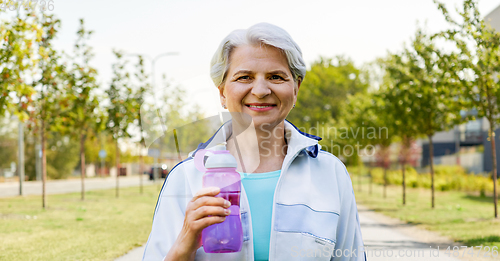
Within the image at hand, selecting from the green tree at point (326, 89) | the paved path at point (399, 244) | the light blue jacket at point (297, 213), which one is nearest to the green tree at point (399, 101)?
the paved path at point (399, 244)

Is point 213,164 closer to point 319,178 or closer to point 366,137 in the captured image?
point 319,178

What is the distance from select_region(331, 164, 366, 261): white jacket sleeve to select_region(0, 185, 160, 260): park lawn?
601cm

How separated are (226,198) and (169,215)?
330mm

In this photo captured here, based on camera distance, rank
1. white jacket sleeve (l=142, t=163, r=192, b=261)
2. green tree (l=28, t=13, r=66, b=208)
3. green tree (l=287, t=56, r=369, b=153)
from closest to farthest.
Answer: white jacket sleeve (l=142, t=163, r=192, b=261) < green tree (l=28, t=13, r=66, b=208) < green tree (l=287, t=56, r=369, b=153)

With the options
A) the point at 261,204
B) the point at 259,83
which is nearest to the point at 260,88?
the point at 259,83

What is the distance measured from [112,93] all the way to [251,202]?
56.4 ft

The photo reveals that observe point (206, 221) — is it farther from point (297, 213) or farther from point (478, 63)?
point (478, 63)

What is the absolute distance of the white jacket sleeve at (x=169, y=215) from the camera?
1759 mm

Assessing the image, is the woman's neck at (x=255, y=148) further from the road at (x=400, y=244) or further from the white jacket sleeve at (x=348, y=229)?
the road at (x=400, y=244)

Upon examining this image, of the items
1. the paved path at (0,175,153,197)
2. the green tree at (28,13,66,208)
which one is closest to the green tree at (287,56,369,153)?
the paved path at (0,175,153,197)

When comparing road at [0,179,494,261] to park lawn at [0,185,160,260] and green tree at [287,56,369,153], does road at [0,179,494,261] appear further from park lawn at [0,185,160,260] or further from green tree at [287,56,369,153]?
green tree at [287,56,369,153]

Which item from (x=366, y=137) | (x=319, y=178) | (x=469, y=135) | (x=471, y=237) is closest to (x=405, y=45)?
(x=471, y=237)

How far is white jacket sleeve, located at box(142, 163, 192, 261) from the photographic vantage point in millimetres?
1759

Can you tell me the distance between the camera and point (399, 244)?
28.8 ft
